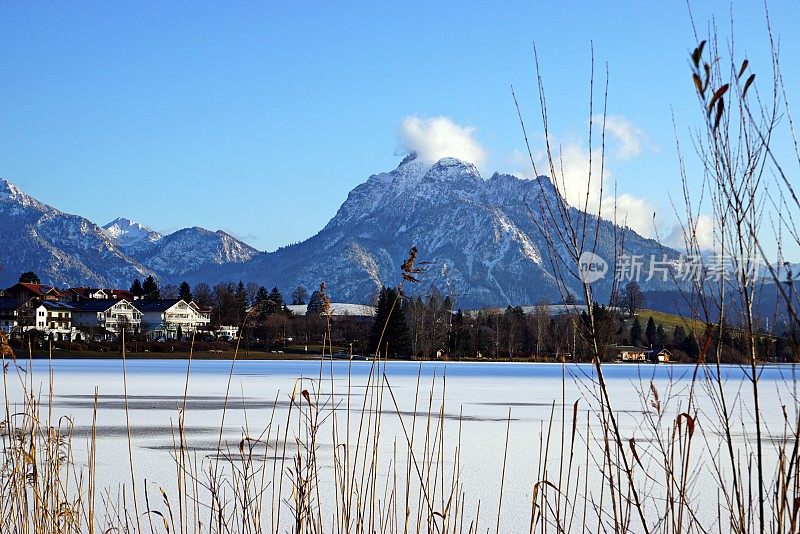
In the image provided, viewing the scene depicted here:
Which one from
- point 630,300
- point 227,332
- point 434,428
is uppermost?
point 630,300

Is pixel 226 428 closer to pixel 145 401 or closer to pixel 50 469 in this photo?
pixel 145 401

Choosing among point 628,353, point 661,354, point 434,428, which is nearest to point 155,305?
point 628,353

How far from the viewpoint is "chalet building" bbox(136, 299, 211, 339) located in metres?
95.6

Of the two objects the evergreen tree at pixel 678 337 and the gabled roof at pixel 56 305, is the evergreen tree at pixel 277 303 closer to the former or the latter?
the gabled roof at pixel 56 305

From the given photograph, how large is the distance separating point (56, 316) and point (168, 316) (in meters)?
10.9

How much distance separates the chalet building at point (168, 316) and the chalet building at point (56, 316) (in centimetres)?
748

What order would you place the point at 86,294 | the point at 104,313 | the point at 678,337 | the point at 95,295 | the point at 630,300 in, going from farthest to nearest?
the point at 86,294 → the point at 95,295 → the point at 678,337 → the point at 104,313 → the point at 630,300

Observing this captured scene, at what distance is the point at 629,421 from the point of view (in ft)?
52.9

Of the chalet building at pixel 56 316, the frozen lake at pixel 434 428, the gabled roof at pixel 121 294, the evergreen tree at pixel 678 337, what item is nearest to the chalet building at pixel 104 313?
the chalet building at pixel 56 316

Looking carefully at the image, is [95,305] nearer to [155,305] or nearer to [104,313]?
[104,313]

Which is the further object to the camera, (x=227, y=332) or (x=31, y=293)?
(x=227, y=332)

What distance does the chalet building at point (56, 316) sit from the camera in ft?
294

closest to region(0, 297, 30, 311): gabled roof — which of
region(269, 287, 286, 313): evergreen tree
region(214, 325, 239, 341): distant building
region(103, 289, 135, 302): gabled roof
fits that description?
region(214, 325, 239, 341): distant building

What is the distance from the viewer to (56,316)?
93625mm
